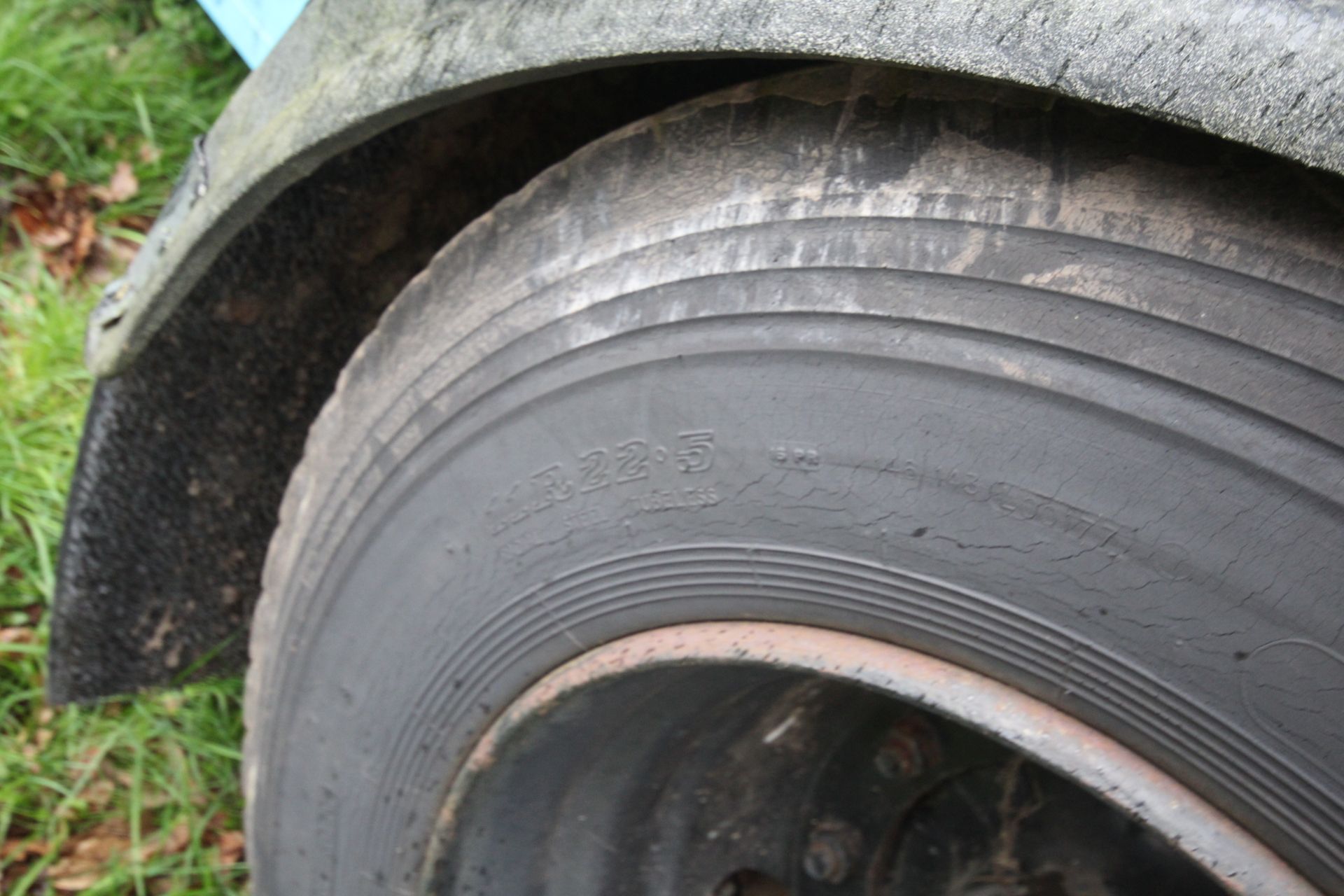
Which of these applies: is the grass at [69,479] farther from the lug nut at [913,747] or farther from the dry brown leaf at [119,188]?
the lug nut at [913,747]

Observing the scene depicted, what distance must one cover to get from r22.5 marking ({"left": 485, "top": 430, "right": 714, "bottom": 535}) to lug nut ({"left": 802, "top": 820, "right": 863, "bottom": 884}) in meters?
0.48

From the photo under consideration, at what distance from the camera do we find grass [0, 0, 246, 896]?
183 cm

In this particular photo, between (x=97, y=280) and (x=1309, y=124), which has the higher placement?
(x=97, y=280)

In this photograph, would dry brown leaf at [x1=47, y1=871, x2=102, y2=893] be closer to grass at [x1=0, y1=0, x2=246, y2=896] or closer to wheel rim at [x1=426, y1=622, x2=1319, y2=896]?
grass at [x1=0, y1=0, x2=246, y2=896]

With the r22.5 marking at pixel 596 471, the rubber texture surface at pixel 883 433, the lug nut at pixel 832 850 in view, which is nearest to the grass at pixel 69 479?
the rubber texture surface at pixel 883 433

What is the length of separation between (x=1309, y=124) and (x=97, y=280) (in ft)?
7.81

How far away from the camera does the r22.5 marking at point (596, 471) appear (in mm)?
904

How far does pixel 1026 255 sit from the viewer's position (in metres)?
0.75

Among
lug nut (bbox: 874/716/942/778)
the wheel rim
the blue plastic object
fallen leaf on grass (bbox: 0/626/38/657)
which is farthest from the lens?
fallen leaf on grass (bbox: 0/626/38/657)

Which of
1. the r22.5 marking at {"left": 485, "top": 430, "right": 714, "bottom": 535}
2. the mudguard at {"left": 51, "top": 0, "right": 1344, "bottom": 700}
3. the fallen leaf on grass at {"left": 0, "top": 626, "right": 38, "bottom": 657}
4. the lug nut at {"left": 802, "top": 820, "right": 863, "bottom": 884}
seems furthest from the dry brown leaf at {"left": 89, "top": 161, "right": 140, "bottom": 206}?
the lug nut at {"left": 802, "top": 820, "right": 863, "bottom": 884}

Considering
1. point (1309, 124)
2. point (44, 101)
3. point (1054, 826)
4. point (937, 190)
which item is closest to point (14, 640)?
point (44, 101)

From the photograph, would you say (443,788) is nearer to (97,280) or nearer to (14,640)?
(14,640)

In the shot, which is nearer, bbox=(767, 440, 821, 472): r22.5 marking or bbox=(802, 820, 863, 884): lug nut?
bbox=(767, 440, 821, 472): r22.5 marking

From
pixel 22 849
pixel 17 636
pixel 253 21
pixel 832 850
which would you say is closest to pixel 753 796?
pixel 832 850
